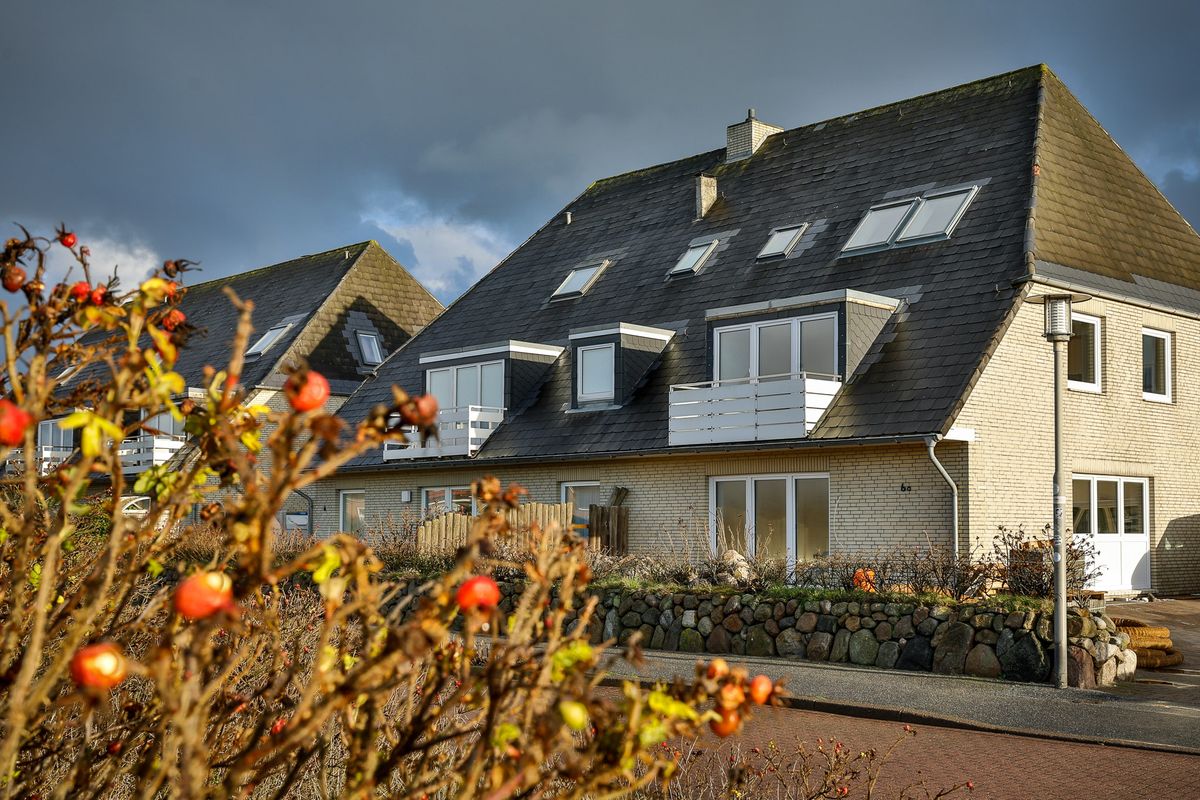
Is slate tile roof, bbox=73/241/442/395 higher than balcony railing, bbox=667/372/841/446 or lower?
higher

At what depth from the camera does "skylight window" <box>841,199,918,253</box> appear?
78.8ft

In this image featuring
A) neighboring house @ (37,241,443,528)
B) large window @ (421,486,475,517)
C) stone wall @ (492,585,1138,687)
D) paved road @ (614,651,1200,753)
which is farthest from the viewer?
neighboring house @ (37,241,443,528)

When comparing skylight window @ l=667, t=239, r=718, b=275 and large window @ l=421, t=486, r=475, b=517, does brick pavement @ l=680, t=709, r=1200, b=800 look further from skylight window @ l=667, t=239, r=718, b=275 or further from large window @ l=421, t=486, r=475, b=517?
skylight window @ l=667, t=239, r=718, b=275

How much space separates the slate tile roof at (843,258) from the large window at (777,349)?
47 cm

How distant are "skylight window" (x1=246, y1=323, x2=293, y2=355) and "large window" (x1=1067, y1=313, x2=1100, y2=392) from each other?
23.1 metres

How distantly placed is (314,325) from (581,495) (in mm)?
14565

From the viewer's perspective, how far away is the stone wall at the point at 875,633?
1352cm

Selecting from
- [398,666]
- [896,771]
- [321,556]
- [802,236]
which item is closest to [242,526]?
[321,556]

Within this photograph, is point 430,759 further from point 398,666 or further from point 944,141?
point 944,141

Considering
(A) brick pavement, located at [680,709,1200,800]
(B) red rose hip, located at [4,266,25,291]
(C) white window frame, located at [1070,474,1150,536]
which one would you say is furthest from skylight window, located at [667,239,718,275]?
(B) red rose hip, located at [4,266,25,291]

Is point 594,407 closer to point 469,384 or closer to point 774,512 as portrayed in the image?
point 469,384

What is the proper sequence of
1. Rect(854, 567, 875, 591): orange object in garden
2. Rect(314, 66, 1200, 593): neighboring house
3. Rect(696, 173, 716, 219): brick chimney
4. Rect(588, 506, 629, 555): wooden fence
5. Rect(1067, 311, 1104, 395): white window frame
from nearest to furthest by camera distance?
Rect(854, 567, 875, 591): orange object in garden
Rect(314, 66, 1200, 593): neighboring house
Rect(1067, 311, 1104, 395): white window frame
Rect(588, 506, 629, 555): wooden fence
Rect(696, 173, 716, 219): brick chimney

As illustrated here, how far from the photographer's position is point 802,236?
2572 cm

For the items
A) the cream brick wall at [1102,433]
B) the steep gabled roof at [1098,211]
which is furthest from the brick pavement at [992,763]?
the steep gabled roof at [1098,211]
